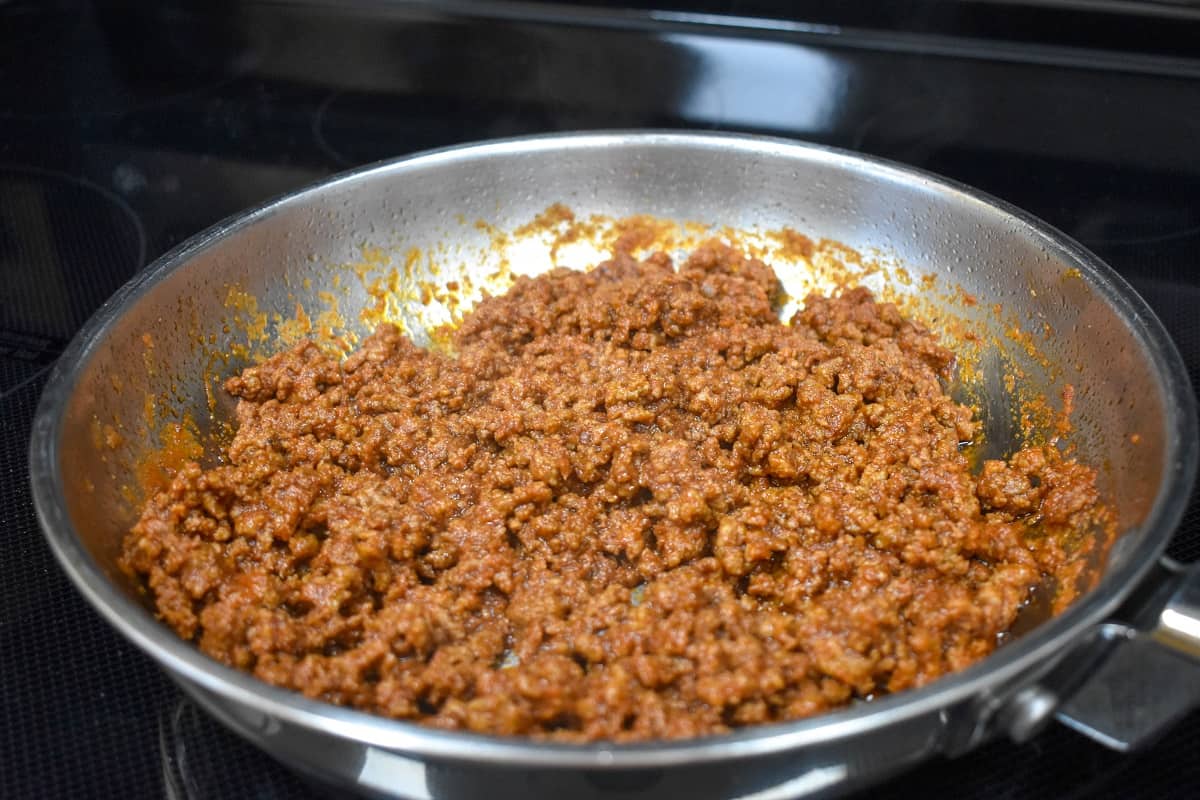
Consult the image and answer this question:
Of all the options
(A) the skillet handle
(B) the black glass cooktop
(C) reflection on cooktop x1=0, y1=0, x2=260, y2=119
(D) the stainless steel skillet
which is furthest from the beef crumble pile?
(C) reflection on cooktop x1=0, y1=0, x2=260, y2=119

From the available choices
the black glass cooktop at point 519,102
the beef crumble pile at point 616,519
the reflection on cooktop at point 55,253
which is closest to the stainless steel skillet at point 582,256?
the beef crumble pile at point 616,519

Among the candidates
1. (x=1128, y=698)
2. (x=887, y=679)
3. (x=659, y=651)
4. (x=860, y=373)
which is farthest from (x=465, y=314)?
(x=1128, y=698)

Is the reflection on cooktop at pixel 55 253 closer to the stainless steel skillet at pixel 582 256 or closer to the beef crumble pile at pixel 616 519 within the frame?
the stainless steel skillet at pixel 582 256

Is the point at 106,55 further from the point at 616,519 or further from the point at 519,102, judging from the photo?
the point at 616,519

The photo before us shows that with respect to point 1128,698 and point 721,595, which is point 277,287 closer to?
point 721,595

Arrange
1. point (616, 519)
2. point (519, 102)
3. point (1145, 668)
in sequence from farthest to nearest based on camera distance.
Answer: point (519, 102) < point (616, 519) < point (1145, 668)

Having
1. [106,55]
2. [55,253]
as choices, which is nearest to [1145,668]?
[55,253]
